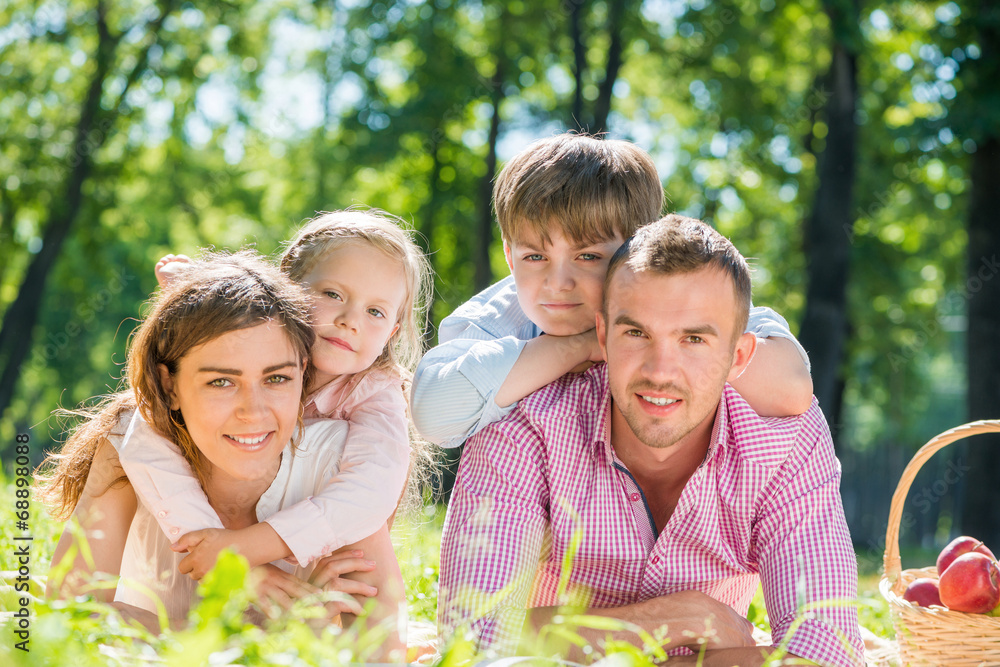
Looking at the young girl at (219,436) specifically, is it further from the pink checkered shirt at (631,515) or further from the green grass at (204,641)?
the green grass at (204,641)

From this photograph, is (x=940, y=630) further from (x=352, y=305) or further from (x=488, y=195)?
(x=488, y=195)

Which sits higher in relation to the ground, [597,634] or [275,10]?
[275,10]

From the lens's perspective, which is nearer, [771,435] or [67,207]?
[771,435]

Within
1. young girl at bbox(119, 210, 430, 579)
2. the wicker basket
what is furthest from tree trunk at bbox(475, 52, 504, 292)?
the wicker basket

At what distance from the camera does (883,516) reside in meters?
19.5

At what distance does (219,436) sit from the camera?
259 cm

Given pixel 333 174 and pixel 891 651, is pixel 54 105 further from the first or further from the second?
pixel 891 651

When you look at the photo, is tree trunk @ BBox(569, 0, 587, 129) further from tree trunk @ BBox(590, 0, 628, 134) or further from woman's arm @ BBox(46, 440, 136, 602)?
woman's arm @ BBox(46, 440, 136, 602)

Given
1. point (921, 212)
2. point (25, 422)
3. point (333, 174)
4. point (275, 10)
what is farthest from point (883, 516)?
point (25, 422)

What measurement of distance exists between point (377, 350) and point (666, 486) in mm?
1101

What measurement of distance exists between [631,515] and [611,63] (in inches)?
419

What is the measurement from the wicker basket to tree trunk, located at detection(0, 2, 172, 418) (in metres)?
12.5

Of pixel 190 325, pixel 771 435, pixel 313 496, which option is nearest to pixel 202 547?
pixel 313 496

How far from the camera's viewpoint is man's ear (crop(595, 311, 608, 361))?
8.60 ft
